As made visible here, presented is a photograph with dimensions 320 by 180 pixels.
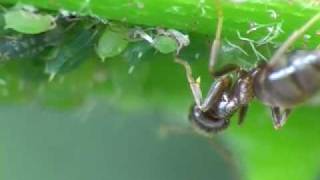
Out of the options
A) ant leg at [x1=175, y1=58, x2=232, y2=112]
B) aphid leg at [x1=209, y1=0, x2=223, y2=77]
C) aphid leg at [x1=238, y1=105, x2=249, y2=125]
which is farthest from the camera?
aphid leg at [x1=238, y1=105, x2=249, y2=125]

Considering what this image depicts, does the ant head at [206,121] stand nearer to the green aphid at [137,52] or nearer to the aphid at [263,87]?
the aphid at [263,87]

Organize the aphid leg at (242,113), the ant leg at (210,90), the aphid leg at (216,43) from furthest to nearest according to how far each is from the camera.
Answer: the aphid leg at (242,113), the ant leg at (210,90), the aphid leg at (216,43)

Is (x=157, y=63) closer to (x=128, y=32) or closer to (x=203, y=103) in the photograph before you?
(x=203, y=103)

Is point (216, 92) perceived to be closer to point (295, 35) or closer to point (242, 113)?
point (242, 113)

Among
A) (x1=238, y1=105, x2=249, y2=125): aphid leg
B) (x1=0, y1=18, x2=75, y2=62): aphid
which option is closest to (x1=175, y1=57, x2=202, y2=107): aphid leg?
(x1=238, y1=105, x2=249, y2=125): aphid leg

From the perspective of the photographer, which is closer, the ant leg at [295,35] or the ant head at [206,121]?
the ant leg at [295,35]

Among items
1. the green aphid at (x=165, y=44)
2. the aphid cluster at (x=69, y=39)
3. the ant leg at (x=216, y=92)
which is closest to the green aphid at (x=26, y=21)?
the aphid cluster at (x=69, y=39)

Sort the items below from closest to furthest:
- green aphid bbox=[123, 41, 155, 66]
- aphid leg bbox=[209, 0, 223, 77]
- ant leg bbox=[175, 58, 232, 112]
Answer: aphid leg bbox=[209, 0, 223, 77], green aphid bbox=[123, 41, 155, 66], ant leg bbox=[175, 58, 232, 112]

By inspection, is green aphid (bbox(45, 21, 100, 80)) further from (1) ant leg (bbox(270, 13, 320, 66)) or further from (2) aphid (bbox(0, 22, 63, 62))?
(1) ant leg (bbox(270, 13, 320, 66))

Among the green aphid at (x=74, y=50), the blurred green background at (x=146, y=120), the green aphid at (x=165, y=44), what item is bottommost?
the blurred green background at (x=146, y=120)
